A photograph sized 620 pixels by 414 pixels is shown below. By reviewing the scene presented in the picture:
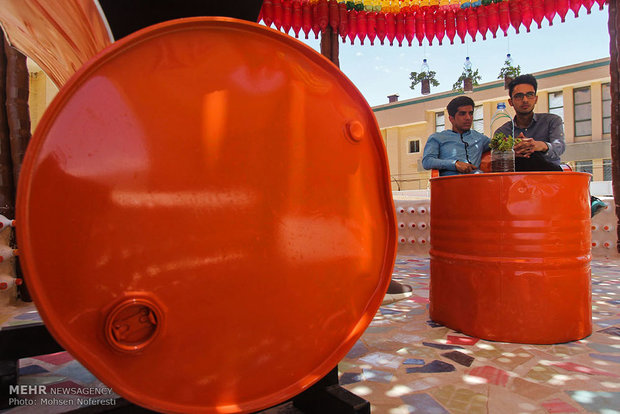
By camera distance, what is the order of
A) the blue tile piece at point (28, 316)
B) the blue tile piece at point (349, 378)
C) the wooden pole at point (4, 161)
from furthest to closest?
the wooden pole at point (4, 161)
the blue tile piece at point (28, 316)
the blue tile piece at point (349, 378)

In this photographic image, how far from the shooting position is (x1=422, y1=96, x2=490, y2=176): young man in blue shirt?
350cm

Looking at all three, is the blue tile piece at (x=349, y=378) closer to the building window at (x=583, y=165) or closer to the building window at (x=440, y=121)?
the building window at (x=583, y=165)

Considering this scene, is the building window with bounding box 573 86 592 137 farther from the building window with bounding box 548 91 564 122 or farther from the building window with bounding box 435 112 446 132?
the building window with bounding box 435 112 446 132

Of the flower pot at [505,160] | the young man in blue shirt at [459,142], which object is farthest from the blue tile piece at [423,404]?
the young man in blue shirt at [459,142]

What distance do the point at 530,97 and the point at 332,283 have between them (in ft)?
10.3

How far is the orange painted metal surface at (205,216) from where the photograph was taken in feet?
2.25

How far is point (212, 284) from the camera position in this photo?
2.56ft

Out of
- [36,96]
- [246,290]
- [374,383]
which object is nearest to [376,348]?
[374,383]

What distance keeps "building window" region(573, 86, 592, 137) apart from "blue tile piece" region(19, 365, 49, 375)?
74.3 ft

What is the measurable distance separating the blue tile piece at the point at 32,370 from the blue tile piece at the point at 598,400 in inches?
95.9

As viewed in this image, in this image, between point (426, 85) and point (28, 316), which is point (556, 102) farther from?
point (28, 316)

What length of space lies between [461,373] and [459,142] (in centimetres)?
242

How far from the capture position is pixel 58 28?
1097 millimetres

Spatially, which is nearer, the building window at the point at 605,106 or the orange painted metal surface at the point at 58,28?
the orange painted metal surface at the point at 58,28
